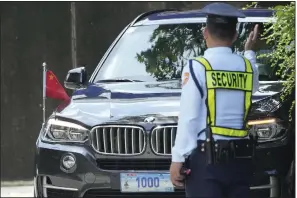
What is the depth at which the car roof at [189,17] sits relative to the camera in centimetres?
625

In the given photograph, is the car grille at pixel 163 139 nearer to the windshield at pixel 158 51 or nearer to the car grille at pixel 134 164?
the car grille at pixel 134 164

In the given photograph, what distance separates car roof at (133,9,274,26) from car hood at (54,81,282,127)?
91cm

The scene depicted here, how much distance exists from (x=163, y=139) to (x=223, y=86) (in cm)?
134

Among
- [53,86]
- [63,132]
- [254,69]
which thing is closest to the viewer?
[254,69]

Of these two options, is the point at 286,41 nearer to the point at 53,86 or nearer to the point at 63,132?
the point at 63,132

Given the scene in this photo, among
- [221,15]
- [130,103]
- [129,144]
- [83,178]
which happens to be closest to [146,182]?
[129,144]

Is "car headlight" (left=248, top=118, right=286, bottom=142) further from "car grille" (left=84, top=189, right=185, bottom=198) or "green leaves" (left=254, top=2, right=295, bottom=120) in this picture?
"car grille" (left=84, top=189, right=185, bottom=198)

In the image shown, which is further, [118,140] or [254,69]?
[118,140]

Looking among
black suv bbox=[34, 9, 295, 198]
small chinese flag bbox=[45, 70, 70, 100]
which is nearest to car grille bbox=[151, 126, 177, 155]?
black suv bbox=[34, 9, 295, 198]

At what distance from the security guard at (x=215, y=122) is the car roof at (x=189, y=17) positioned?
8.30 feet

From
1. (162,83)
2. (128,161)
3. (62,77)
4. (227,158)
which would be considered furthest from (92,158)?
(62,77)

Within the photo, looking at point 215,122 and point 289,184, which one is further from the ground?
point 215,122

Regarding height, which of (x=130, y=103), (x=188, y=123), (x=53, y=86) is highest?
(x=188, y=123)

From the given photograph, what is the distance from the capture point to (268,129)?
4863 millimetres
